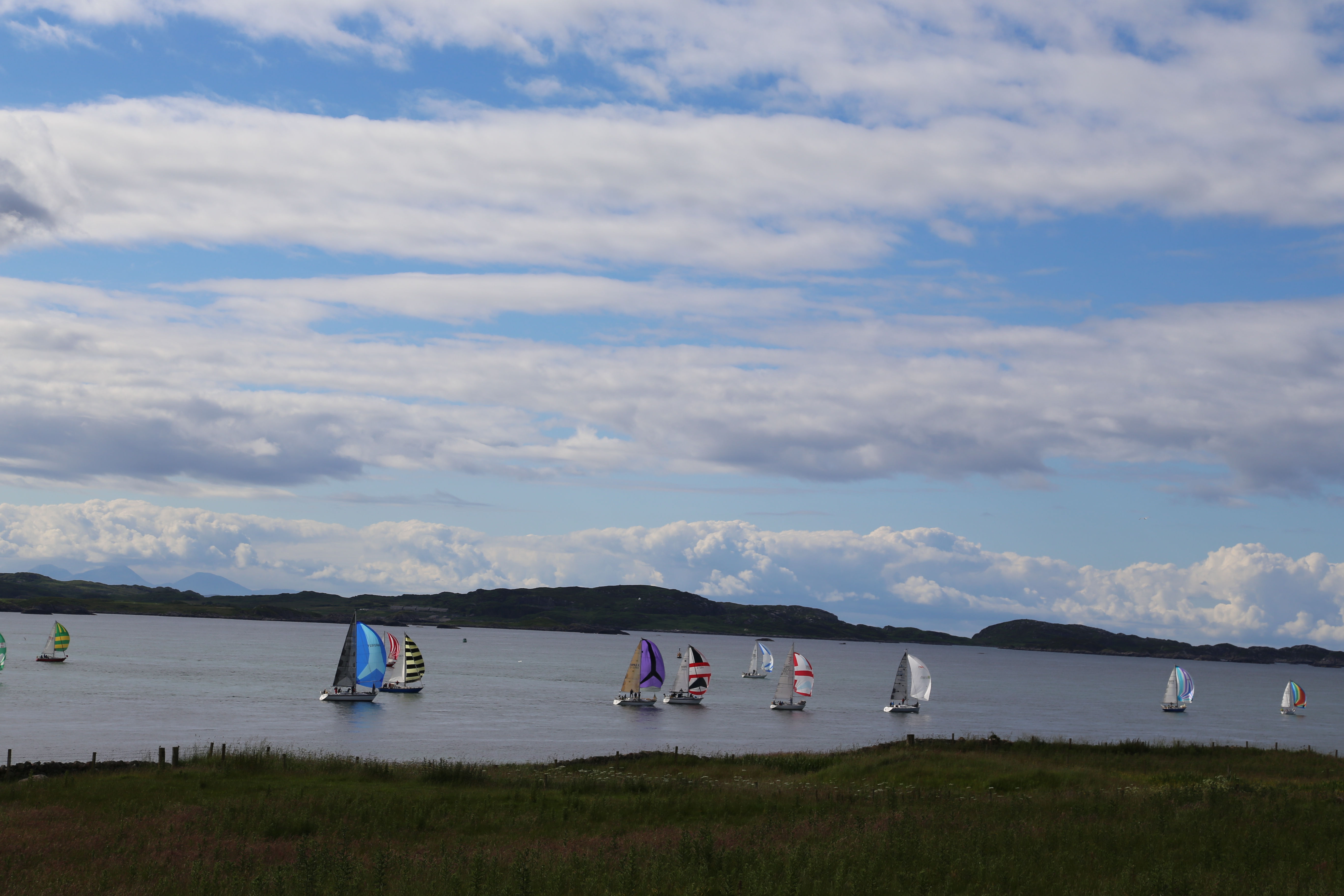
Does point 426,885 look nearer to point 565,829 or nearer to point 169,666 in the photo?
point 565,829

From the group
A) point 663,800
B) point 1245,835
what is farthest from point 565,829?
point 1245,835

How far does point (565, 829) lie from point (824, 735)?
6843cm

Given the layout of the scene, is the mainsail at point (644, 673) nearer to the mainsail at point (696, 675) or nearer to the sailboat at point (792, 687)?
the mainsail at point (696, 675)

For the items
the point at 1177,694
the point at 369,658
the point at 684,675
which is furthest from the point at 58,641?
the point at 1177,694

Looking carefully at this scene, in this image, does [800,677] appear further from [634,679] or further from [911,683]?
[634,679]

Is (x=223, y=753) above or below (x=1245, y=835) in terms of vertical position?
below

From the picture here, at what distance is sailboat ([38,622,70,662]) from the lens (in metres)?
143

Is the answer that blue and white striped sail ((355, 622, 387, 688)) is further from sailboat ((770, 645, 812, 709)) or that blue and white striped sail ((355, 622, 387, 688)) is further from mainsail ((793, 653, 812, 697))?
mainsail ((793, 653, 812, 697))

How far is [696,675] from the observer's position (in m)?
125

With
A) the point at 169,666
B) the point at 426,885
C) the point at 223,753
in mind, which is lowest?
the point at 169,666

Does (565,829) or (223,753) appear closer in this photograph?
(565,829)

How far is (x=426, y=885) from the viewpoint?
811 inches

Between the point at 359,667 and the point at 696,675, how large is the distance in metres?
40.3

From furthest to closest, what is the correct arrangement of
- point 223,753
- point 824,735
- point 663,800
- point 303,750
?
point 824,735
point 303,750
point 223,753
point 663,800
